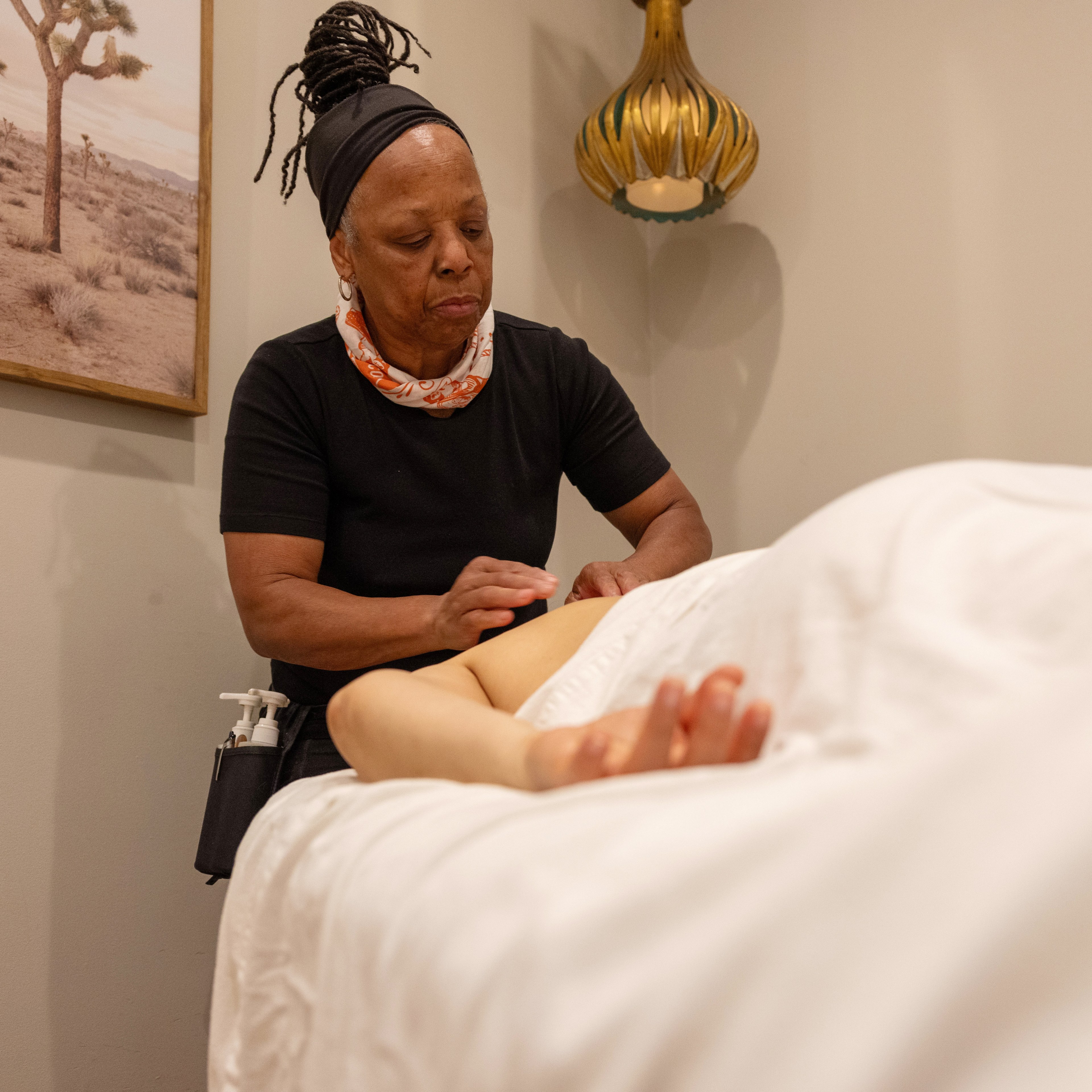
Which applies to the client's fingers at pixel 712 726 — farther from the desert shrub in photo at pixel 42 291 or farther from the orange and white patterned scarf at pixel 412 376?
the desert shrub in photo at pixel 42 291

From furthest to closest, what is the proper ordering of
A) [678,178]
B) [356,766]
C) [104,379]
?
[678,178] < [104,379] < [356,766]

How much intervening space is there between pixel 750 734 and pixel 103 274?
1396 millimetres

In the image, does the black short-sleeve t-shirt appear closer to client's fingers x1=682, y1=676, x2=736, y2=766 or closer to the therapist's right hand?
the therapist's right hand

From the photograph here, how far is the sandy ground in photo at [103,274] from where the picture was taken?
144cm

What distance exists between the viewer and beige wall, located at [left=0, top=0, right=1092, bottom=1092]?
56.7 inches

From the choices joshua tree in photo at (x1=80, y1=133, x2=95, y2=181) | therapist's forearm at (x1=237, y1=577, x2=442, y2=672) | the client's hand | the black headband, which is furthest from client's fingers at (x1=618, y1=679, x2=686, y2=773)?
joshua tree in photo at (x1=80, y1=133, x2=95, y2=181)

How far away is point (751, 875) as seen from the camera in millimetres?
371

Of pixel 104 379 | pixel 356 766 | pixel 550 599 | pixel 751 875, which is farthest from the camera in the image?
pixel 550 599

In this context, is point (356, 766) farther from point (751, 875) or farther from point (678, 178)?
point (678, 178)

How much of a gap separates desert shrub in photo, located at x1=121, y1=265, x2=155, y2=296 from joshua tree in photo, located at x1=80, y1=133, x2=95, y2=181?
148 millimetres

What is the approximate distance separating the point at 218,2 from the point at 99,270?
1.93ft

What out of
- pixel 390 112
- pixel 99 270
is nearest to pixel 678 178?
pixel 390 112

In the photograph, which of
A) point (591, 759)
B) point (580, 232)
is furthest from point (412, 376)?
point (591, 759)

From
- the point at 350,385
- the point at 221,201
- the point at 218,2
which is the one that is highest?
the point at 218,2
